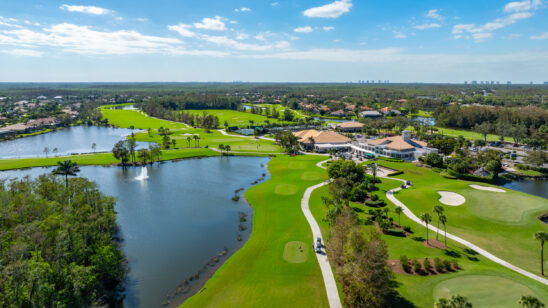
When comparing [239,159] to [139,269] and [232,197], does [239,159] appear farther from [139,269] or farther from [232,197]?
[139,269]

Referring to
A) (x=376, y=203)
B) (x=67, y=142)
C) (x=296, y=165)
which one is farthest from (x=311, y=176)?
(x=67, y=142)

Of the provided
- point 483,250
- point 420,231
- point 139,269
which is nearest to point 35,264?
point 139,269

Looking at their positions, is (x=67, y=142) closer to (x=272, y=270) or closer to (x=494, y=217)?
(x=272, y=270)

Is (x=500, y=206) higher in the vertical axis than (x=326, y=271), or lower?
higher

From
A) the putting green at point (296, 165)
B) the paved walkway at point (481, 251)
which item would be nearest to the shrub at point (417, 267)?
the paved walkway at point (481, 251)

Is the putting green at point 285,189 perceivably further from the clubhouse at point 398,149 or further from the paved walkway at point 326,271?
the clubhouse at point 398,149

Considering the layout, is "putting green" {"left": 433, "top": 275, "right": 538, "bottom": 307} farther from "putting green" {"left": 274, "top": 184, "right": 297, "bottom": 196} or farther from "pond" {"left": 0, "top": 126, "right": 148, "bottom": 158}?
"pond" {"left": 0, "top": 126, "right": 148, "bottom": 158}

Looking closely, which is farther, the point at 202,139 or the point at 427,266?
the point at 202,139
